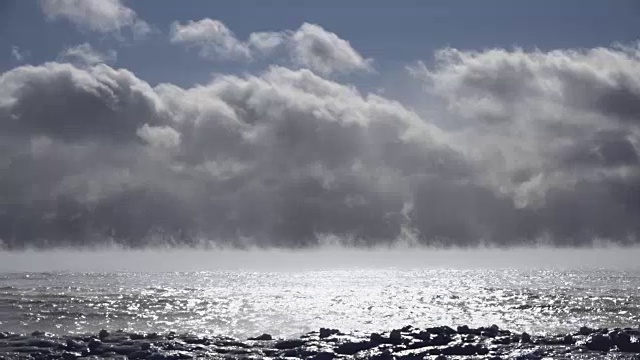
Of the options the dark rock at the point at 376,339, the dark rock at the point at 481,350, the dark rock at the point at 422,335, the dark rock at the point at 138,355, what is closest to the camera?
the dark rock at the point at 138,355

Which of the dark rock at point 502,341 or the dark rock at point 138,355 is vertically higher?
the dark rock at point 502,341

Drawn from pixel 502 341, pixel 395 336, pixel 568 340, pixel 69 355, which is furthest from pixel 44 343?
pixel 568 340

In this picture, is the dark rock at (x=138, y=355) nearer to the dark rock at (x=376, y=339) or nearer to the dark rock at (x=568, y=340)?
the dark rock at (x=376, y=339)

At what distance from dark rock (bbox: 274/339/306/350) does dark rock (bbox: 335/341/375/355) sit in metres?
2.74

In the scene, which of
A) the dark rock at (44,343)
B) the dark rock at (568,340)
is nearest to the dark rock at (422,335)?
the dark rock at (568,340)

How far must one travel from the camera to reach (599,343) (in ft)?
131

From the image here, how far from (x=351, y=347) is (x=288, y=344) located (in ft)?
13.2

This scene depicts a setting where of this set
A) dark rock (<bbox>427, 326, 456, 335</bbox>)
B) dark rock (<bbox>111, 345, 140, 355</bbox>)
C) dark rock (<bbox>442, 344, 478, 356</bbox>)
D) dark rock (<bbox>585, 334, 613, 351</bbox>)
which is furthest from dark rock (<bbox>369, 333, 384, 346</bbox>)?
dark rock (<bbox>111, 345, 140, 355</bbox>)

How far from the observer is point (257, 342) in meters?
42.9

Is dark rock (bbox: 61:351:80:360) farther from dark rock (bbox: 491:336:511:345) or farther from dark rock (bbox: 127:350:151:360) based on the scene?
dark rock (bbox: 491:336:511:345)

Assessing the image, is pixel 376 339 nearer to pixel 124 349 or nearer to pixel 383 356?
pixel 383 356

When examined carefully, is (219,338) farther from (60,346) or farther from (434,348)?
(434,348)

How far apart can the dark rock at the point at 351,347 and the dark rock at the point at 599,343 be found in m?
12.8

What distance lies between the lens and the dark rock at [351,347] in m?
39.0
